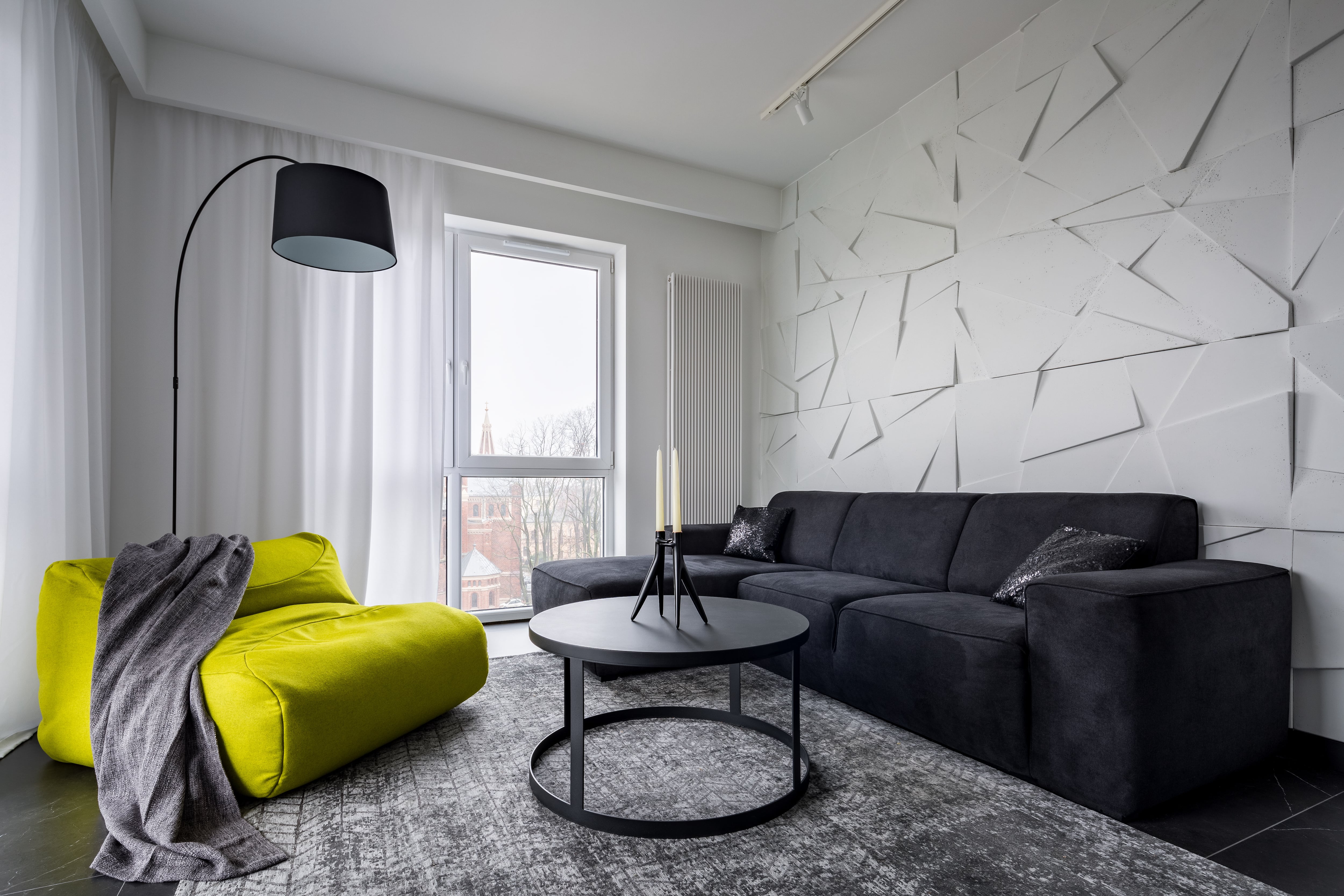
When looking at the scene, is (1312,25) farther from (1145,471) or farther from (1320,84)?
(1145,471)

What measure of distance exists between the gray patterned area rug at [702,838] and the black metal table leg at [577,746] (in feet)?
0.25

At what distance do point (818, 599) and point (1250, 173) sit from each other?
208 cm

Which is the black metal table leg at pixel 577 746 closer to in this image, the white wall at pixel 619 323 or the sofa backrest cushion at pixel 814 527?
the sofa backrest cushion at pixel 814 527

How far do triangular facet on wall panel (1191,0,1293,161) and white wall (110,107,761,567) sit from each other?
2996 mm

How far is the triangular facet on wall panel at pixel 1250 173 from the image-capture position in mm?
2205

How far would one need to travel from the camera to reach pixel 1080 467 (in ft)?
9.27

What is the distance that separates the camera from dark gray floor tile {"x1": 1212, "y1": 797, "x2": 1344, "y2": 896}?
4.74ft

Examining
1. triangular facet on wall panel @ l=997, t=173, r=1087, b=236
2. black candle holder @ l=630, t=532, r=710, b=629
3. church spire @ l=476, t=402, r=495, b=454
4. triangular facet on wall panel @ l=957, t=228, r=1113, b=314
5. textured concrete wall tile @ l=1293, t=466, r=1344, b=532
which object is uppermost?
triangular facet on wall panel @ l=997, t=173, r=1087, b=236

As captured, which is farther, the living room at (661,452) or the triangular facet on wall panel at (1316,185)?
the triangular facet on wall panel at (1316,185)

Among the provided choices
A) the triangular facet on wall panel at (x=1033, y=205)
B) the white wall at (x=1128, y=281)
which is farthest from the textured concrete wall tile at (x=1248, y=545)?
the triangular facet on wall panel at (x=1033, y=205)

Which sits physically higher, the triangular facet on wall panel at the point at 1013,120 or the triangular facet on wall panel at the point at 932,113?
the triangular facet on wall panel at the point at 932,113

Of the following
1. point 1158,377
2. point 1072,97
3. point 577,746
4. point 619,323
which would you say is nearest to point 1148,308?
point 1158,377

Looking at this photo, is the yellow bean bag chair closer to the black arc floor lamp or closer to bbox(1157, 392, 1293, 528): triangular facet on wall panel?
the black arc floor lamp

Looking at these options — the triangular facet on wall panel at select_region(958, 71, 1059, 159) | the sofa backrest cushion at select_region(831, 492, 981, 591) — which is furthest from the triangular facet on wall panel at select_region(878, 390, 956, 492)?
the triangular facet on wall panel at select_region(958, 71, 1059, 159)
